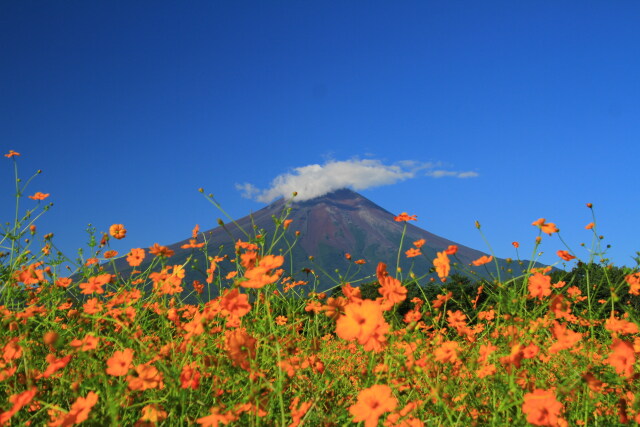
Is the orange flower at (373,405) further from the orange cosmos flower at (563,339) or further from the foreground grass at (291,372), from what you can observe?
the orange cosmos flower at (563,339)

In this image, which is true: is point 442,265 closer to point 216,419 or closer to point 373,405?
point 373,405

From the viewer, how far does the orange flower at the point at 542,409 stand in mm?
1233

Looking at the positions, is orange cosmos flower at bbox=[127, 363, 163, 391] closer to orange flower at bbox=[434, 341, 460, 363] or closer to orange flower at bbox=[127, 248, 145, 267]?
orange flower at bbox=[434, 341, 460, 363]

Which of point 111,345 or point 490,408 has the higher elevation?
point 111,345

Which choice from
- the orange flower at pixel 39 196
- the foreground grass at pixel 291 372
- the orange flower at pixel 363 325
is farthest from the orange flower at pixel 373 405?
the orange flower at pixel 39 196

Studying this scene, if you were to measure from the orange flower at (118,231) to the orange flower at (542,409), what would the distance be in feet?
8.00

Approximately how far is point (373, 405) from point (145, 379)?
757 mm

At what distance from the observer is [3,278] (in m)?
3.32

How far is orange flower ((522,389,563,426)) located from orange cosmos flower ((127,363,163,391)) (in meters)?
1.15

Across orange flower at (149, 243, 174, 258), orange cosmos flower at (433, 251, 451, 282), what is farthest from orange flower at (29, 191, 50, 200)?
orange cosmos flower at (433, 251, 451, 282)

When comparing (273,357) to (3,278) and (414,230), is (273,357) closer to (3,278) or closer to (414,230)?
(3,278)

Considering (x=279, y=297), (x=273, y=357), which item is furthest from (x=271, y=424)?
(x=279, y=297)

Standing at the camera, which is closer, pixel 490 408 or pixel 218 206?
pixel 490 408

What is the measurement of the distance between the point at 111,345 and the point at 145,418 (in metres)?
1.32
